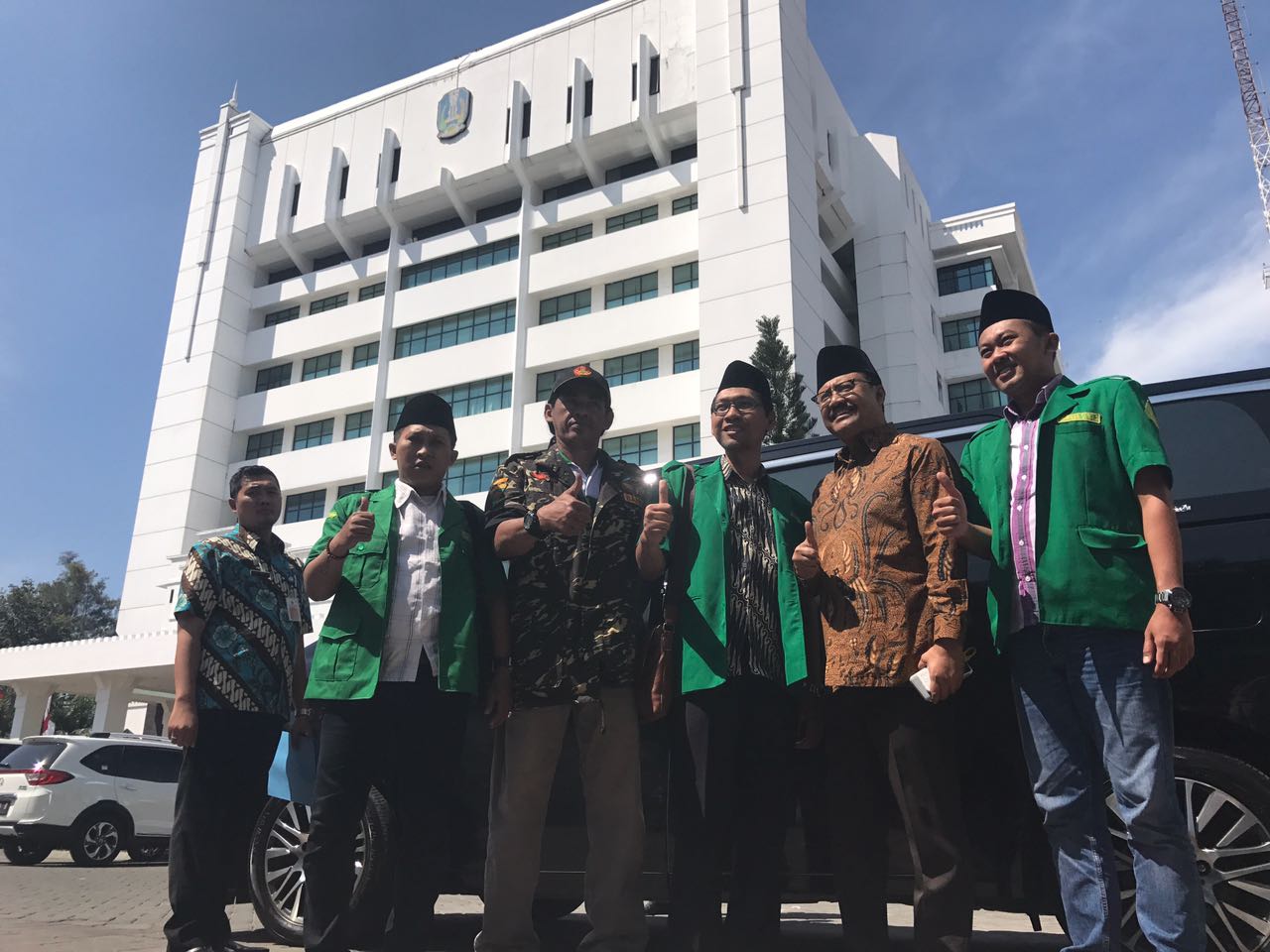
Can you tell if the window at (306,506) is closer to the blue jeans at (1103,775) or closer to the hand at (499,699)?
the hand at (499,699)

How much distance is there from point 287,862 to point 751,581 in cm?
257

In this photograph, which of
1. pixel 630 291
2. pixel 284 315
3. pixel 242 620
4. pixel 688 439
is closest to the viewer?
pixel 242 620

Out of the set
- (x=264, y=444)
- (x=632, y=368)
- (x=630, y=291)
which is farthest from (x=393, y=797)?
(x=264, y=444)

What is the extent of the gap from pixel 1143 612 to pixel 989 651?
66cm

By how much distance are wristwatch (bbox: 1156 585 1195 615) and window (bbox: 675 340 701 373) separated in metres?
28.5

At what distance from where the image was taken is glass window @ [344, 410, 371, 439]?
120ft

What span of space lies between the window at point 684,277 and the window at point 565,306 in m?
3.57

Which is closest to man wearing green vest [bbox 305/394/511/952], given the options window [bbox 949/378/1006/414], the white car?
the white car

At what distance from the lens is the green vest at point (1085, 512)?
2.51 m

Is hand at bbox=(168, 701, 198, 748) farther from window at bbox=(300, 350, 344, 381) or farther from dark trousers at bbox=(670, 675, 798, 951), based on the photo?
window at bbox=(300, 350, 344, 381)

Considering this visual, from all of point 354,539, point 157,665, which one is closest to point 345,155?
point 157,665

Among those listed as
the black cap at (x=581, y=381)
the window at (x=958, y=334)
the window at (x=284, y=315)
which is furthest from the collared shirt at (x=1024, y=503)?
the window at (x=284, y=315)

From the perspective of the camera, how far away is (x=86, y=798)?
10.8 m

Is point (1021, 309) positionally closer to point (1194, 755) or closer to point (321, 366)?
point (1194, 755)
